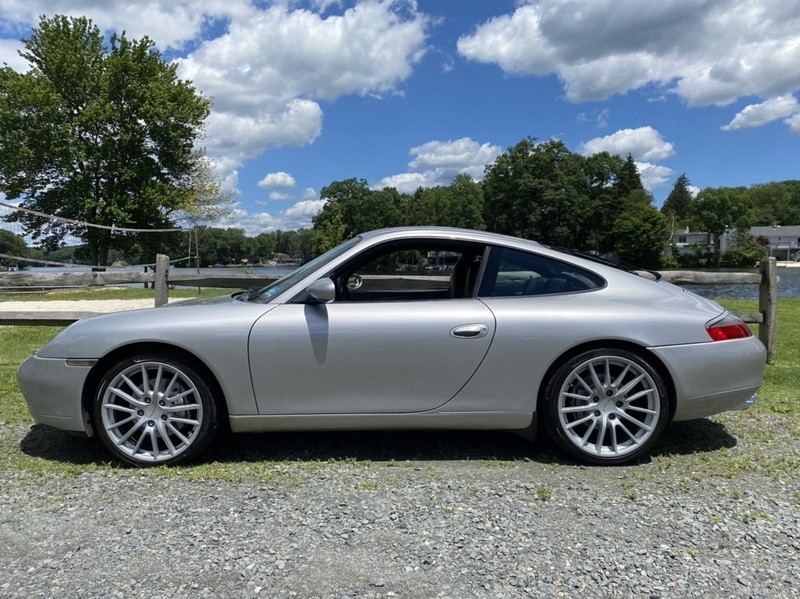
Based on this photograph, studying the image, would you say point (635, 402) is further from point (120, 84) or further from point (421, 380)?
point (120, 84)

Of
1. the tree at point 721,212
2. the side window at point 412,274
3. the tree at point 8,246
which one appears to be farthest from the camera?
the tree at point 721,212

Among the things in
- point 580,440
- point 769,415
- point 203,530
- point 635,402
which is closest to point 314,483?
point 203,530

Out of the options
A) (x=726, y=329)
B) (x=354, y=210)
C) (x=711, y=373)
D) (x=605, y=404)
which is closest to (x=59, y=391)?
(x=605, y=404)

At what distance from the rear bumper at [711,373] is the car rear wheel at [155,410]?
2.75 meters

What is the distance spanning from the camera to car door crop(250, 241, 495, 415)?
3371 millimetres

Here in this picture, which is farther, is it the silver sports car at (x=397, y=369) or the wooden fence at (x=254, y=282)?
the wooden fence at (x=254, y=282)

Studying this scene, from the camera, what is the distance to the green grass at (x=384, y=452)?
11.2 feet

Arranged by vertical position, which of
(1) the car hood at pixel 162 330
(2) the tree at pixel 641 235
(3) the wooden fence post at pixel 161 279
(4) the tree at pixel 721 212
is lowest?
(1) the car hood at pixel 162 330

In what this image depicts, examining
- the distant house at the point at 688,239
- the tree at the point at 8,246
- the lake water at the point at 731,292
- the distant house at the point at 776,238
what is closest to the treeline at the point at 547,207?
the distant house at the point at 688,239

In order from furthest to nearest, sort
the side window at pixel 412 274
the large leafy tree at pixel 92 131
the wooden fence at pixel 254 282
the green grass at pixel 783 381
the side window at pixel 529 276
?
the large leafy tree at pixel 92 131, the wooden fence at pixel 254 282, the green grass at pixel 783 381, the side window at pixel 412 274, the side window at pixel 529 276

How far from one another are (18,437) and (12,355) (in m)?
4.11

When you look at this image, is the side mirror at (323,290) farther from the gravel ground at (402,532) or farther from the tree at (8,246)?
the tree at (8,246)

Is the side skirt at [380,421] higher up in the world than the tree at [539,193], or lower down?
lower down

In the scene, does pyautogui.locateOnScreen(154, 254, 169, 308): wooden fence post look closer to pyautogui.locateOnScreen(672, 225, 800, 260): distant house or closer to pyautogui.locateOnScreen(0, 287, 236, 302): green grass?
pyautogui.locateOnScreen(0, 287, 236, 302): green grass
